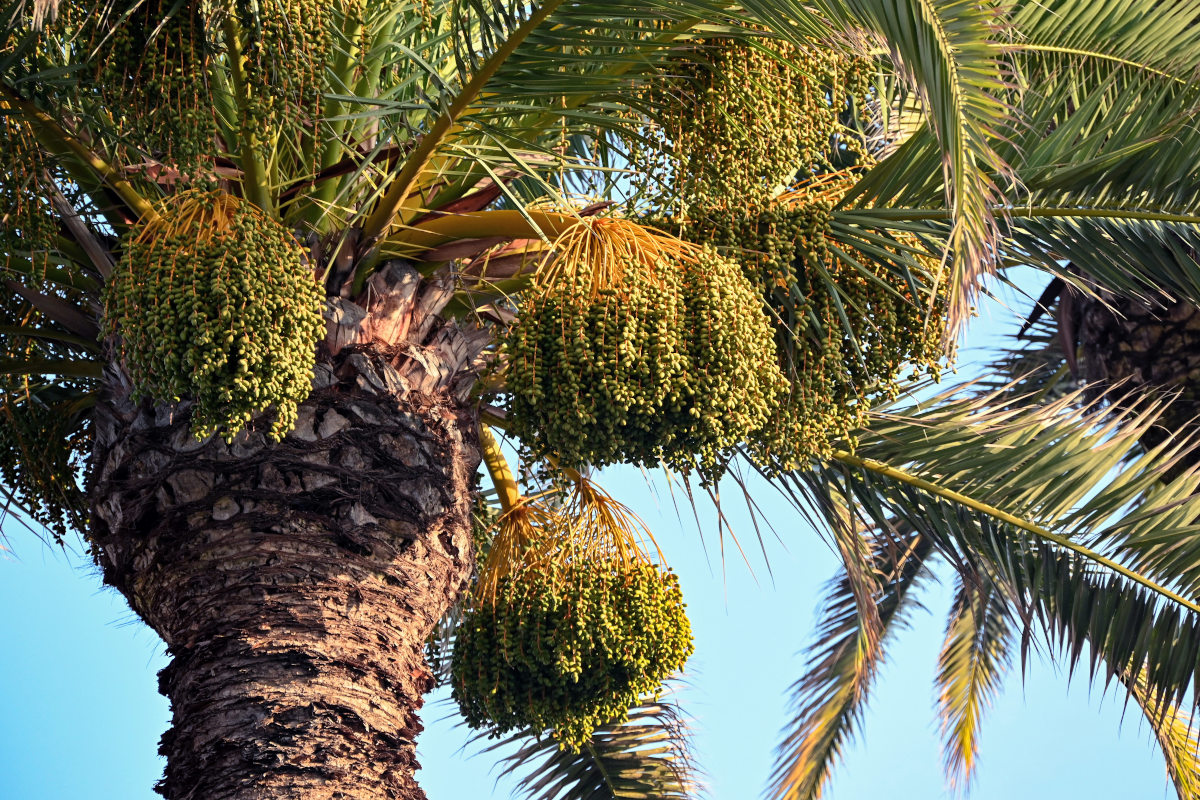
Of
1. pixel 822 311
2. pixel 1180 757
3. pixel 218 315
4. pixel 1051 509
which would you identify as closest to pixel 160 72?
pixel 218 315

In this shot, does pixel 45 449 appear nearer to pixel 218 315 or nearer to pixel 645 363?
pixel 218 315

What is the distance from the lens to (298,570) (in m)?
3.95

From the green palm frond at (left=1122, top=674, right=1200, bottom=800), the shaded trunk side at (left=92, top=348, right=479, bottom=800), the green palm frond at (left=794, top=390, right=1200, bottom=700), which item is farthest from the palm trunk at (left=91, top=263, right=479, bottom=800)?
the green palm frond at (left=1122, top=674, right=1200, bottom=800)

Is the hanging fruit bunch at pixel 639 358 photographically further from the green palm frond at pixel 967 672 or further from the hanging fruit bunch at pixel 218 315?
the green palm frond at pixel 967 672

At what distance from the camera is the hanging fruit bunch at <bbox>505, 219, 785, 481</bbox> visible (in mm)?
3455

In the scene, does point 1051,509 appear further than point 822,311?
Yes

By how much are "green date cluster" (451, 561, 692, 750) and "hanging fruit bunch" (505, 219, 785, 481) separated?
1.11 metres

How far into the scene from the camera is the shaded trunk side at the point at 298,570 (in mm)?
3732

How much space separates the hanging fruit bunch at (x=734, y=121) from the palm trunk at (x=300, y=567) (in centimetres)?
108

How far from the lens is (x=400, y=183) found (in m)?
3.96

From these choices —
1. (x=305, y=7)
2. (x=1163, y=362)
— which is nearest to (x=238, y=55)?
(x=305, y=7)

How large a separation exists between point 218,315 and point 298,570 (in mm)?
937

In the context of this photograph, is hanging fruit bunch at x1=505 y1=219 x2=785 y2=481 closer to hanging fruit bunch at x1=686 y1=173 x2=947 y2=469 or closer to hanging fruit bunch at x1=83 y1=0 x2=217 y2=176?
hanging fruit bunch at x1=686 y1=173 x2=947 y2=469

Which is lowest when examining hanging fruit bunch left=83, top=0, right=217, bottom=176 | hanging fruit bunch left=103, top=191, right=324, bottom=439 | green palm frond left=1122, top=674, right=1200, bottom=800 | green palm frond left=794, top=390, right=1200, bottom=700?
green palm frond left=1122, top=674, right=1200, bottom=800
